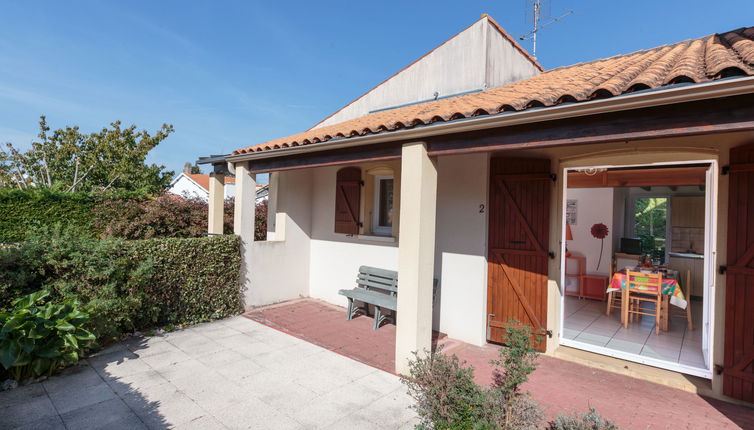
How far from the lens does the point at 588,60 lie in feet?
22.4

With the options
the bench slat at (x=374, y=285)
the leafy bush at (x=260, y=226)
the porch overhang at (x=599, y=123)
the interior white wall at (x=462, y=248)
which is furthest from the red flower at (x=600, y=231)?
the leafy bush at (x=260, y=226)

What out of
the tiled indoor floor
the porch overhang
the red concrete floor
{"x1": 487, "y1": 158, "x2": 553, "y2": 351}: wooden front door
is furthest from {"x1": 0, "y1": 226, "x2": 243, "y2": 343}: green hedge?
the tiled indoor floor

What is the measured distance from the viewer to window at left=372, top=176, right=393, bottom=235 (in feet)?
23.7

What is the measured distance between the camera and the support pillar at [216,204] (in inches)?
302

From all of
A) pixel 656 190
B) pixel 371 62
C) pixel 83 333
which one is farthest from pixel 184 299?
pixel 656 190

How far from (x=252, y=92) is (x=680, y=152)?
42.6ft

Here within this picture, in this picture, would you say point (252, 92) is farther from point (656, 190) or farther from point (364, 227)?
point (656, 190)

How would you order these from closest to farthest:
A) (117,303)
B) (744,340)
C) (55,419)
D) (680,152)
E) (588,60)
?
(55,419) → (744,340) → (680,152) → (117,303) → (588,60)

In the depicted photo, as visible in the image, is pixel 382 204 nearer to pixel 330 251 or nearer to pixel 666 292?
pixel 330 251

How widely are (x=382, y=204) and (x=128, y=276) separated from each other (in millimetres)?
4499

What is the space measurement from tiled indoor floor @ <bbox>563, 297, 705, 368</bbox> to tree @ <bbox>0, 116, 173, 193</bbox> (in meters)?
16.7

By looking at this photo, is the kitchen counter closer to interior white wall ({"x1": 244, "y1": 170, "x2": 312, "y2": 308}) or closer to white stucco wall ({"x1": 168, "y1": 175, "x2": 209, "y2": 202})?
interior white wall ({"x1": 244, "y1": 170, "x2": 312, "y2": 308})

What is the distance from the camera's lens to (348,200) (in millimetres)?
7180

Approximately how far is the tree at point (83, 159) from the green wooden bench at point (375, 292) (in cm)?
1319
